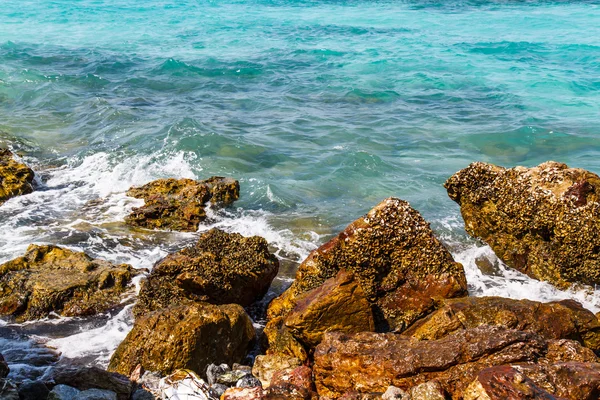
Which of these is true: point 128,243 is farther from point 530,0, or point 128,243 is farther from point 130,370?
point 530,0

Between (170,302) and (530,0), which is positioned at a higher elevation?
(530,0)

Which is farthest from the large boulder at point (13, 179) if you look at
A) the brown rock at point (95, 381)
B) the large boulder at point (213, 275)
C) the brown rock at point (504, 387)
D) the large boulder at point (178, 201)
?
the brown rock at point (504, 387)

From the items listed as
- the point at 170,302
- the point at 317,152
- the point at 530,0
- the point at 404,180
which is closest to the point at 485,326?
the point at 170,302

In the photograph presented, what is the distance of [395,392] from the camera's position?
18.1ft

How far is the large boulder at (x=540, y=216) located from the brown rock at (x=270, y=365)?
506cm

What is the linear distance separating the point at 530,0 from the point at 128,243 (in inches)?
2031

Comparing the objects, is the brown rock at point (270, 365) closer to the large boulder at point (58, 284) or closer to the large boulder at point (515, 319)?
the large boulder at point (515, 319)

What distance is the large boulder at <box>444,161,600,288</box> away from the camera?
9.00 metres

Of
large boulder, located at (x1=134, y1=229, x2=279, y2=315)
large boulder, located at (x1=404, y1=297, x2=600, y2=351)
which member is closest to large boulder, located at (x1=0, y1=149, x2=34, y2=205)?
large boulder, located at (x1=134, y1=229, x2=279, y2=315)

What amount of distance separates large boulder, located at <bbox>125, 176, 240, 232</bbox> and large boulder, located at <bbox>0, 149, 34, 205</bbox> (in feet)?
8.27

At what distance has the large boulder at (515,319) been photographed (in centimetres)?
686

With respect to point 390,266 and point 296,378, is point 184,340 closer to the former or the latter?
point 296,378

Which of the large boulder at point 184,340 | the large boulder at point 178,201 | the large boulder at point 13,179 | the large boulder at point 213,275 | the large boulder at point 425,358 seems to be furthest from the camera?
the large boulder at point 13,179

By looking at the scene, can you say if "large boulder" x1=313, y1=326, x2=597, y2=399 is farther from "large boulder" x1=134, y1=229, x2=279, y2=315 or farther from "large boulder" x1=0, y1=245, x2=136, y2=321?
"large boulder" x1=0, y1=245, x2=136, y2=321
